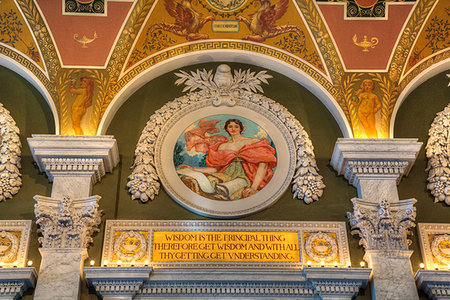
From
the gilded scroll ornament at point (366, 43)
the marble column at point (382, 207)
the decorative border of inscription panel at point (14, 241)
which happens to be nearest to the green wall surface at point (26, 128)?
the decorative border of inscription panel at point (14, 241)

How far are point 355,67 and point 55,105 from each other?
218 inches

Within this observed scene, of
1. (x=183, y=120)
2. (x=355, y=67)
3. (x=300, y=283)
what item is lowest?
(x=300, y=283)

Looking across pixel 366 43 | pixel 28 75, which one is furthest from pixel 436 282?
pixel 28 75

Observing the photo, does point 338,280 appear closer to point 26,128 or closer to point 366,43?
point 366,43

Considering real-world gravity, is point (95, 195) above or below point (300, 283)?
above

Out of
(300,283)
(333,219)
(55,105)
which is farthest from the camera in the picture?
(55,105)

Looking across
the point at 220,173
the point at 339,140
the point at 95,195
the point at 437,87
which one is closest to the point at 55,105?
the point at 95,195

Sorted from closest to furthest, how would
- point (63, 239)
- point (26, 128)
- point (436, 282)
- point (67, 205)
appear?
point (436, 282)
point (63, 239)
point (67, 205)
point (26, 128)

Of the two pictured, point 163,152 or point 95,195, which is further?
point 163,152

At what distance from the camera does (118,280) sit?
10617 mm

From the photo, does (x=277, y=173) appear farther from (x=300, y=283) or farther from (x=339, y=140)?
(x=300, y=283)

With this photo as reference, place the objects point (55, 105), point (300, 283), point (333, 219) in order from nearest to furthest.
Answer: point (300, 283) < point (333, 219) < point (55, 105)

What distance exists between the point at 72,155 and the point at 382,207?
5.21 meters

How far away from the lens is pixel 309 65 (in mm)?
12992
